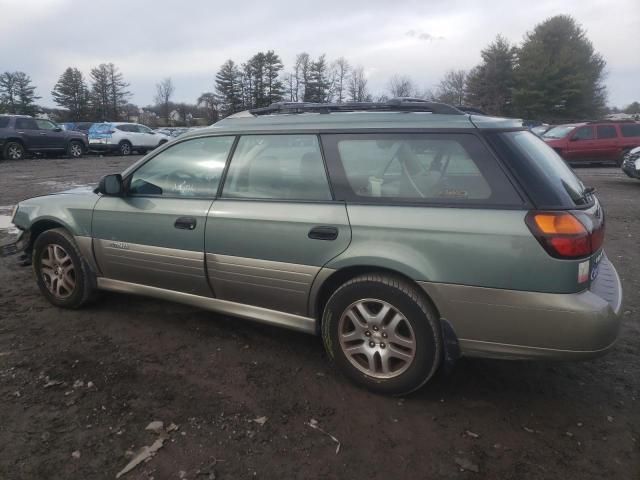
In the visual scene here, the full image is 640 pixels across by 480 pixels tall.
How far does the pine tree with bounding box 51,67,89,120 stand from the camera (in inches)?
2586

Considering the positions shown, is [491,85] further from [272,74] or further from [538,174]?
[538,174]

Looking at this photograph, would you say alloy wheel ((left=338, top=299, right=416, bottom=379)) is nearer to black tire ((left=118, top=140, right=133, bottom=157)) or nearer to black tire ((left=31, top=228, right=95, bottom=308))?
black tire ((left=31, top=228, right=95, bottom=308))

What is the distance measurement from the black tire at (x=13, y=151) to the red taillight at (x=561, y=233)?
2255 cm

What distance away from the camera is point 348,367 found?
116 inches

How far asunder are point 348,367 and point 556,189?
1553 mm

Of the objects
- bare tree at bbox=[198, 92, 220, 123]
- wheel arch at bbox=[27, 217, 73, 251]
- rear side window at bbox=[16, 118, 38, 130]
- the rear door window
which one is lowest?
wheel arch at bbox=[27, 217, 73, 251]

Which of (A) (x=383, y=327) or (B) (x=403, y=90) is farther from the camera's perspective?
(B) (x=403, y=90)

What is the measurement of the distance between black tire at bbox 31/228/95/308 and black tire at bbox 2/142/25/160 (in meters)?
19.2

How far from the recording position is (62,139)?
2170cm

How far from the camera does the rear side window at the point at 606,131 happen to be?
1708cm

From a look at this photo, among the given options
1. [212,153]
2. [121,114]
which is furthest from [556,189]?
[121,114]

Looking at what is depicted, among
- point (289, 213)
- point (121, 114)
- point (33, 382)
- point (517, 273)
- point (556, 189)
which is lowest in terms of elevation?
point (33, 382)

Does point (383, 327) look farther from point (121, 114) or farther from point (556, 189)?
point (121, 114)

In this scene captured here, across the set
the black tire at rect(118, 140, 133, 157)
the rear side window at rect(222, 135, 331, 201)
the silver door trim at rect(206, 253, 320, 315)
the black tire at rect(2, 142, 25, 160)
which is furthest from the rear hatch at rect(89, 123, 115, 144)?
the silver door trim at rect(206, 253, 320, 315)
